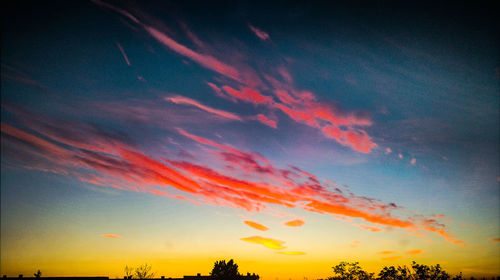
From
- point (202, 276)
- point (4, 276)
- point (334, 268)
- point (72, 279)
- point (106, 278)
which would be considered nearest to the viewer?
point (4, 276)

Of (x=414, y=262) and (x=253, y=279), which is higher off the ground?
(x=414, y=262)

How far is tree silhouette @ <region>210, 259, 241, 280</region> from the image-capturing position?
57.1m

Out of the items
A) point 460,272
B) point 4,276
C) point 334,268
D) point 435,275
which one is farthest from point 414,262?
point 4,276

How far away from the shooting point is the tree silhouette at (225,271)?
57084 mm

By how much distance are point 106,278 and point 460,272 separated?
96037 millimetres

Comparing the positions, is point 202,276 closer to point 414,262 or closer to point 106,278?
point 106,278

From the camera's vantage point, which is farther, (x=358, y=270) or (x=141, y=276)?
(x=358, y=270)

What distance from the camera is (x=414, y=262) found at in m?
83.9

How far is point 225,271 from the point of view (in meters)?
57.6

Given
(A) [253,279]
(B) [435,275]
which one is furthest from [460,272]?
(A) [253,279]

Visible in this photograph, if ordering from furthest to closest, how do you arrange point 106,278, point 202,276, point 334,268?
point 334,268 < point 202,276 < point 106,278

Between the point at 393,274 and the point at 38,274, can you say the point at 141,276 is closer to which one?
the point at 38,274

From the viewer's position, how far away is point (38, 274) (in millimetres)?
57031

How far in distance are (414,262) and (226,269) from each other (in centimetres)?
6190
